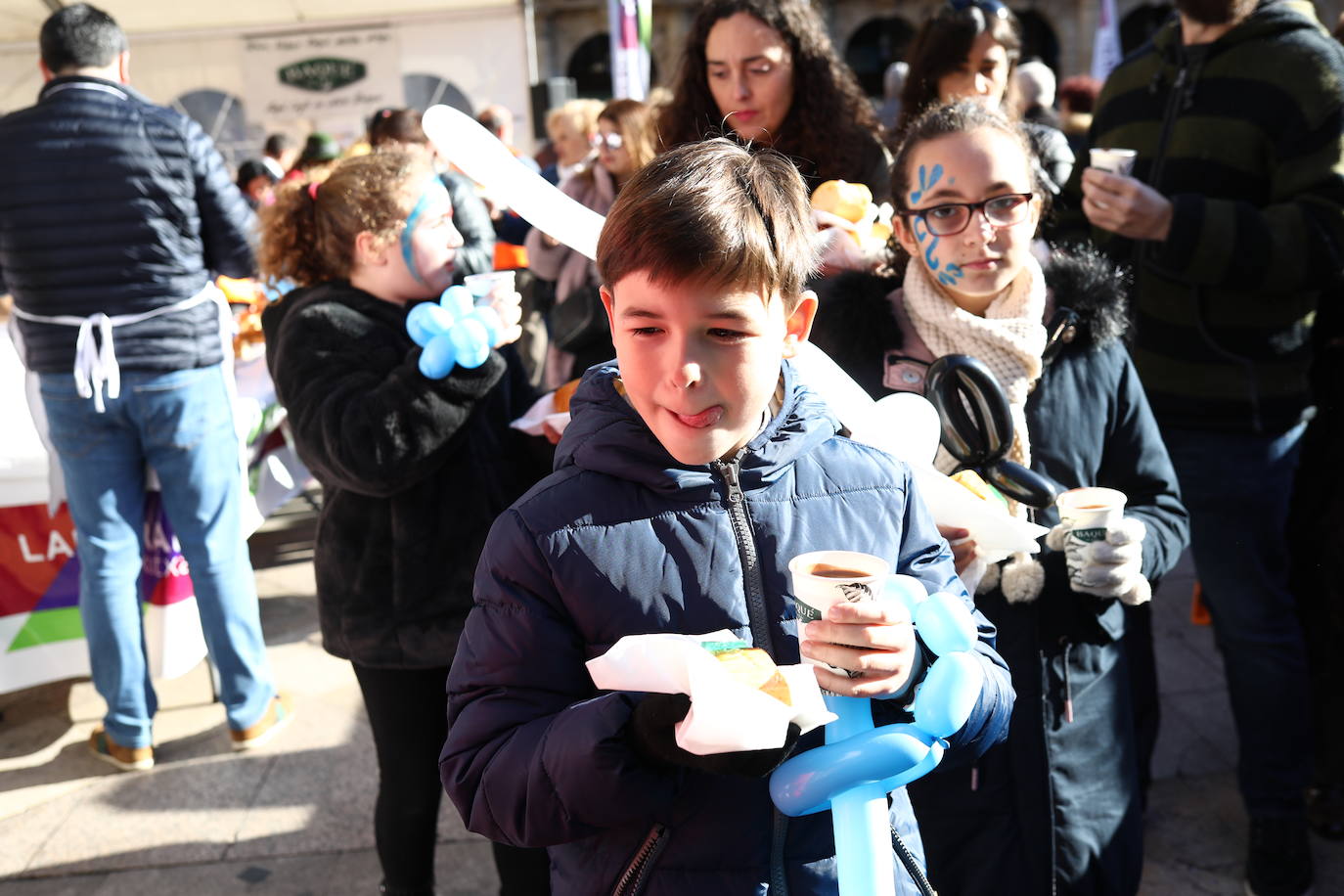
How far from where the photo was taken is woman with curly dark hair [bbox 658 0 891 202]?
2.86 m

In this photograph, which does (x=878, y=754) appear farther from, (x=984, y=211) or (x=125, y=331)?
(x=125, y=331)

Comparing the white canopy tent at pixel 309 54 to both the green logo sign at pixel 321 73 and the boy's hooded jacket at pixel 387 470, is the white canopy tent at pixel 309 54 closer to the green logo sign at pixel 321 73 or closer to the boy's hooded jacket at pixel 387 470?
the green logo sign at pixel 321 73

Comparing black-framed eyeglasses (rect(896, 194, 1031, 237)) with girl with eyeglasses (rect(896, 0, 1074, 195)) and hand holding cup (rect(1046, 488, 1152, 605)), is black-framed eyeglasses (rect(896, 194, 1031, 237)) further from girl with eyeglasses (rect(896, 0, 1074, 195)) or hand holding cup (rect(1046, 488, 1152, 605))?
girl with eyeglasses (rect(896, 0, 1074, 195))

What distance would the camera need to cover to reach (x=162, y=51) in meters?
9.07

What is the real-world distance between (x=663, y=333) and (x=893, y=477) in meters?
0.41

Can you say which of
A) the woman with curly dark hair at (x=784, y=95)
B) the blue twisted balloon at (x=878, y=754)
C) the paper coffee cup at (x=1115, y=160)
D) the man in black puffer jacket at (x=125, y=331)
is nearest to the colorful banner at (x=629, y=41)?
the man in black puffer jacket at (x=125, y=331)

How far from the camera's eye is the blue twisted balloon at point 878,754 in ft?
3.85

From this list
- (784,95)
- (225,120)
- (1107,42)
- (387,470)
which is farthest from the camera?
(1107,42)

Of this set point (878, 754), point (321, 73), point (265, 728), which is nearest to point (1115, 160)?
point (878, 754)

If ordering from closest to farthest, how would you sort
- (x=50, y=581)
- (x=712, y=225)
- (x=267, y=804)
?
(x=712, y=225) → (x=267, y=804) → (x=50, y=581)

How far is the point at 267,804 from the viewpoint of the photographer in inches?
135

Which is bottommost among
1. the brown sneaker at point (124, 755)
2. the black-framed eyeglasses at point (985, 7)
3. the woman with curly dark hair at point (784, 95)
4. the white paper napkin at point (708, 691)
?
the brown sneaker at point (124, 755)

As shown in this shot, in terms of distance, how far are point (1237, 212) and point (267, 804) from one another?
3192 mm

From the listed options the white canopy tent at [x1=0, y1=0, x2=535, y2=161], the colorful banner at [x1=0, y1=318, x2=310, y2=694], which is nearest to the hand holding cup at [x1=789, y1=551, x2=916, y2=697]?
the colorful banner at [x1=0, y1=318, x2=310, y2=694]
